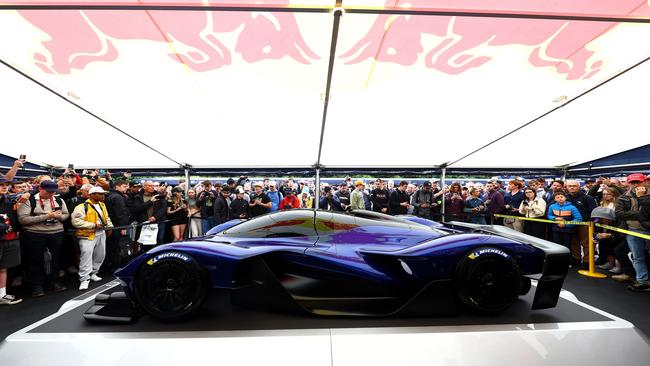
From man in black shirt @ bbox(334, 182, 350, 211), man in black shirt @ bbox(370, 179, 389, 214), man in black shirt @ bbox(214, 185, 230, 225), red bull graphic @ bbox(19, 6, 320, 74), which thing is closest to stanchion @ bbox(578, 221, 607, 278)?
man in black shirt @ bbox(370, 179, 389, 214)

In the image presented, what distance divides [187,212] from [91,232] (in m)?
1.99

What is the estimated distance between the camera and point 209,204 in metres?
6.39

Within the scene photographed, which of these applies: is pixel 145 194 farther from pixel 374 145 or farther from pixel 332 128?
pixel 374 145

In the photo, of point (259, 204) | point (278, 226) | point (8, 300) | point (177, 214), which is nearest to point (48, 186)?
point (8, 300)

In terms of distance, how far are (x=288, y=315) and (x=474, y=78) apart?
14.3ft

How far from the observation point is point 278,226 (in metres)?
2.33

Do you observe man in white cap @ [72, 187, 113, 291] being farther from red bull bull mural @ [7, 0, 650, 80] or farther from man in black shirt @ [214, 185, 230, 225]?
man in black shirt @ [214, 185, 230, 225]

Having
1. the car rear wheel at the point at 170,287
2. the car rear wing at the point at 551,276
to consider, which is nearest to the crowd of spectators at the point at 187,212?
the car rear wheel at the point at 170,287

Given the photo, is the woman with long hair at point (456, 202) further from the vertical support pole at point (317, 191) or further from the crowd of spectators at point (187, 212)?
the vertical support pole at point (317, 191)

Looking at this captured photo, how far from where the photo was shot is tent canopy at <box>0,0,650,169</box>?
318 cm

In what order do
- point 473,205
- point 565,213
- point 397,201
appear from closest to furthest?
point 565,213, point 473,205, point 397,201

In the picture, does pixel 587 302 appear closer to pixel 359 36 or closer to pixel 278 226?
pixel 278 226

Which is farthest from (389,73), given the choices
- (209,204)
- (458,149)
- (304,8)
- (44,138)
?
(44,138)

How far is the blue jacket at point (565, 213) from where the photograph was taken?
15.8ft
